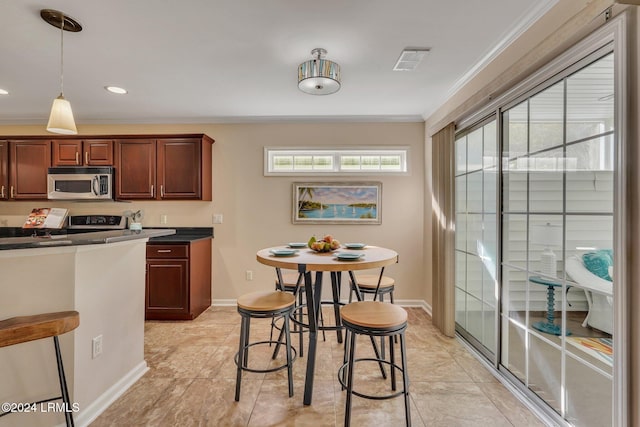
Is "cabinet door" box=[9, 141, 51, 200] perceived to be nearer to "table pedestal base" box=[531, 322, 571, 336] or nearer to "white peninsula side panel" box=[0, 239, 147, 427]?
"white peninsula side panel" box=[0, 239, 147, 427]

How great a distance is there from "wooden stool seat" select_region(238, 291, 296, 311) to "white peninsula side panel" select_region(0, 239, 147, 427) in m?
0.86

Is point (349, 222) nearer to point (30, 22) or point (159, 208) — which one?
point (159, 208)

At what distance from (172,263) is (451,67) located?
3429 mm

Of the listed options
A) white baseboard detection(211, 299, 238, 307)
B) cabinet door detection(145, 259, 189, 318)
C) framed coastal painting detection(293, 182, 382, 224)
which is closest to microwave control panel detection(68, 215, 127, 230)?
cabinet door detection(145, 259, 189, 318)

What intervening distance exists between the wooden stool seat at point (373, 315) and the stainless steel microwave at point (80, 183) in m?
3.42

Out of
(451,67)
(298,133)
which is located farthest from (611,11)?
(298,133)

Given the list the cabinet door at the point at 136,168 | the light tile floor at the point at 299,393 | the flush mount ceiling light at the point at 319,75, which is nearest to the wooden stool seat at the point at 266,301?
the light tile floor at the point at 299,393

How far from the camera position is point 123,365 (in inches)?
83.1

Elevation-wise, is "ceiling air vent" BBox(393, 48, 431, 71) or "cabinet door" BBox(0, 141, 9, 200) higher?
"ceiling air vent" BBox(393, 48, 431, 71)

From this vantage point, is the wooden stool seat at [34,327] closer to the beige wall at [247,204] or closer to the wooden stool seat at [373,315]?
the wooden stool seat at [373,315]

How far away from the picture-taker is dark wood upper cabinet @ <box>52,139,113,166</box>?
3.70 meters

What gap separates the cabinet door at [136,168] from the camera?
3662mm

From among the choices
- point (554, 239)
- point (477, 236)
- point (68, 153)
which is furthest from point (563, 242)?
point (68, 153)

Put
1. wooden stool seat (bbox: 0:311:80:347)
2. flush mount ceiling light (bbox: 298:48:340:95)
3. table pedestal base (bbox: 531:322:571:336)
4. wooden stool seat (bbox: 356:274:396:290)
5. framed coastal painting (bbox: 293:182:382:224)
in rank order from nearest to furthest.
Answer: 1. wooden stool seat (bbox: 0:311:80:347)
2. table pedestal base (bbox: 531:322:571:336)
3. flush mount ceiling light (bbox: 298:48:340:95)
4. wooden stool seat (bbox: 356:274:396:290)
5. framed coastal painting (bbox: 293:182:382:224)
